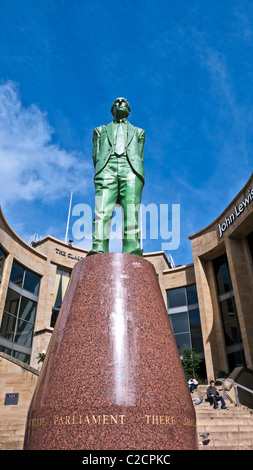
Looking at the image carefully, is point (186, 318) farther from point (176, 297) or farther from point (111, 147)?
point (111, 147)

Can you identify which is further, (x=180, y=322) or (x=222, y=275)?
(x=180, y=322)

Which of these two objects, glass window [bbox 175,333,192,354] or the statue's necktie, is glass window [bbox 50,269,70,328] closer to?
glass window [bbox 175,333,192,354]

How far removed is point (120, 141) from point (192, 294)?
21442 millimetres

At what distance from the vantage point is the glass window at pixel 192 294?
26844 millimetres

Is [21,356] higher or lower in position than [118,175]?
lower

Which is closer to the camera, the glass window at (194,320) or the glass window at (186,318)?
the glass window at (186,318)

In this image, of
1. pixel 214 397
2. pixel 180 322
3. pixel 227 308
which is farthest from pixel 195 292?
pixel 214 397

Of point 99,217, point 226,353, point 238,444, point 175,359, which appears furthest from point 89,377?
point 226,353

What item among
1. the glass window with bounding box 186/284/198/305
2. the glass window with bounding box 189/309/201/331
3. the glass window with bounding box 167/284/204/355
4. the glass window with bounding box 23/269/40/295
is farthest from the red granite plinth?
the glass window with bounding box 186/284/198/305

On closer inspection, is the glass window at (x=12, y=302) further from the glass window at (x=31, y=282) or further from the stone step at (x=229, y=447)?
the stone step at (x=229, y=447)

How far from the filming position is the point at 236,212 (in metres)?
21.9

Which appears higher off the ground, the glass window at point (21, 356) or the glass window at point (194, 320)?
the glass window at point (194, 320)

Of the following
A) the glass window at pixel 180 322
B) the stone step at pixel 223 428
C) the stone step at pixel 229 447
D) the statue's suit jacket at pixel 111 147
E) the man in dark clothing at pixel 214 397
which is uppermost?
the glass window at pixel 180 322

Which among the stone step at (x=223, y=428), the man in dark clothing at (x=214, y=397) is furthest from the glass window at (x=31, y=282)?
the stone step at (x=223, y=428)
